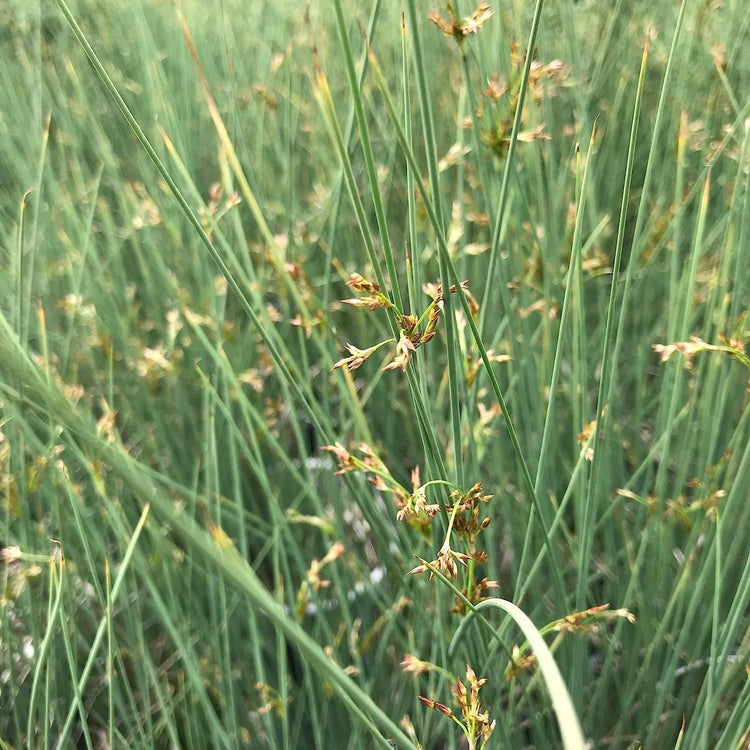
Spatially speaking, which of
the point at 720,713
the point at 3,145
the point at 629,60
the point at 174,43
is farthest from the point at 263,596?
the point at 174,43

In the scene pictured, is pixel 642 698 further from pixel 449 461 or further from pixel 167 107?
pixel 167 107

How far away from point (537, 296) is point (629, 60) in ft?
1.55

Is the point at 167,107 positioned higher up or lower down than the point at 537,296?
higher up

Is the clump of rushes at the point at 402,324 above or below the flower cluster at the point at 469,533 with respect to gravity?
above

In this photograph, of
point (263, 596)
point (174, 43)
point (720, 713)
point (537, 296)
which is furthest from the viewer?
point (174, 43)

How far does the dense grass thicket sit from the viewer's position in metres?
0.41

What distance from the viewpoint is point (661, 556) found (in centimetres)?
60

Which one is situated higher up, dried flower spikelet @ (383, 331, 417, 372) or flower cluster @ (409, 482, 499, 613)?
dried flower spikelet @ (383, 331, 417, 372)

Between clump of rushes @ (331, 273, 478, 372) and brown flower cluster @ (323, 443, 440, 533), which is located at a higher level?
clump of rushes @ (331, 273, 478, 372)

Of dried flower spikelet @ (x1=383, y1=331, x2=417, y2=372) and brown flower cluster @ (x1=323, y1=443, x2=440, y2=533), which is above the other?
dried flower spikelet @ (x1=383, y1=331, x2=417, y2=372)

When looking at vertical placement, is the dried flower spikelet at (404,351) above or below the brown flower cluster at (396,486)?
above

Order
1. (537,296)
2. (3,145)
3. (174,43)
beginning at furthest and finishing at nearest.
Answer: (174,43), (3,145), (537,296)

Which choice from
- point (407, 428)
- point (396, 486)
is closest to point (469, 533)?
point (396, 486)

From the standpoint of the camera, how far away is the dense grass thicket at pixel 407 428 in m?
0.41
